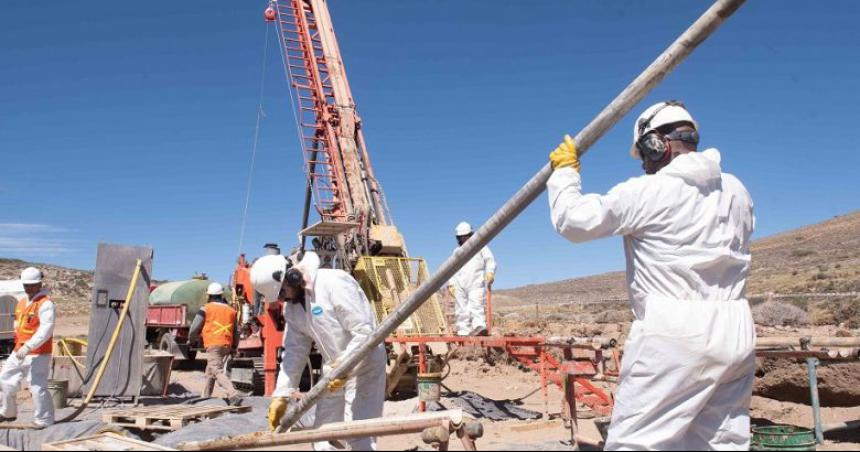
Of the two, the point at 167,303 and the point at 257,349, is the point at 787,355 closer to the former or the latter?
the point at 257,349

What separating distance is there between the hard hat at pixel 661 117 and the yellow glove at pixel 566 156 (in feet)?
1.19

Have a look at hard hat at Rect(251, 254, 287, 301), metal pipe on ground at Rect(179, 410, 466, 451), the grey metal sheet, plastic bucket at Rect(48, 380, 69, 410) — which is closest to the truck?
plastic bucket at Rect(48, 380, 69, 410)

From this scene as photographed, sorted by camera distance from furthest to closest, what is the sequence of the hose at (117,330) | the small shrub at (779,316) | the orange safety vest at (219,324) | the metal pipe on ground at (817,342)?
the small shrub at (779,316) → the orange safety vest at (219,324) → the hose at (117,330) → the metal pipe on ground at (817,342)

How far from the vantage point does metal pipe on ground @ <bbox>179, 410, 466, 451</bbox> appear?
356 centimetres

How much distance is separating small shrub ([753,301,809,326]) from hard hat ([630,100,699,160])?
14.2 meters

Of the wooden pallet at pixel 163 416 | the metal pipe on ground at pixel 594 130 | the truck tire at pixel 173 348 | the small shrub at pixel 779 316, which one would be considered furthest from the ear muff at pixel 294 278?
the small shrub at pixel 779 316

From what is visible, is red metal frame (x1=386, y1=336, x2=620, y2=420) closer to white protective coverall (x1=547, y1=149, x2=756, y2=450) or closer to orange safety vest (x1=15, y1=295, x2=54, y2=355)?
white protective coverall (x1=547, y1=149, x2=756, y2=450)

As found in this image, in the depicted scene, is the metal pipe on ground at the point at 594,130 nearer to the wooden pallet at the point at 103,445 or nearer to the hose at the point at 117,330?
the wooden pallet at the point at 103,445

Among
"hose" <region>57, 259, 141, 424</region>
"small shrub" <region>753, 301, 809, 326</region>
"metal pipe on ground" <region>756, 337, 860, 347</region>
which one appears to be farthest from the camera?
"small shrub" <region>753, 301, 809, 326</region>

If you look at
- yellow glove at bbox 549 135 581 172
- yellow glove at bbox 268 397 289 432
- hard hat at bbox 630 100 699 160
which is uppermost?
hard hat at bbox 630 100 699 160

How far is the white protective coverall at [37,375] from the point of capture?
7.35 meters

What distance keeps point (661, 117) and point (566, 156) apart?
0.48 meters

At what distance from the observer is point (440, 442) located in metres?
3.61

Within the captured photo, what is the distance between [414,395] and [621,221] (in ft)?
28.1
